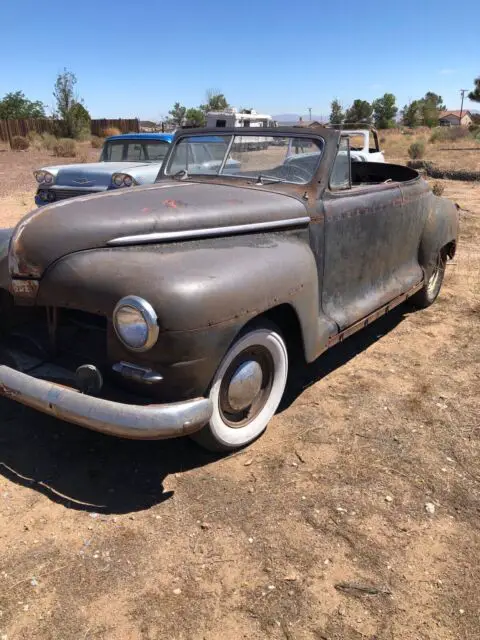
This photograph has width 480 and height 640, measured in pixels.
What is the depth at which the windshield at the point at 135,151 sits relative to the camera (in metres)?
9.00

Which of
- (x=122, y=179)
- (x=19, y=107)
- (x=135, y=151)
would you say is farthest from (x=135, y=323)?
(x=19, y=107)

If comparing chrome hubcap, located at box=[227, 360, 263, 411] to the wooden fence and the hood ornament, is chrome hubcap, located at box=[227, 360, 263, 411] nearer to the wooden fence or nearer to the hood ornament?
the hood ornament

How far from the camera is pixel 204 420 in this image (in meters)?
2.46

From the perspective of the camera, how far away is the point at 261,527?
8.10 ft

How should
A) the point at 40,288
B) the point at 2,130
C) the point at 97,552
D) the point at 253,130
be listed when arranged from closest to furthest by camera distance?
the point at 97,552 < the point at 40,288 < the point at 253,130 < the point at 2,130

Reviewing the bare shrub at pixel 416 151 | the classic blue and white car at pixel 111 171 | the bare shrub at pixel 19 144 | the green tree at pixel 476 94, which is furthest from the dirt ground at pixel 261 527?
the green tree at pixel 476 94

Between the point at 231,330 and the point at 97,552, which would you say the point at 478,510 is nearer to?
the point at 231,330

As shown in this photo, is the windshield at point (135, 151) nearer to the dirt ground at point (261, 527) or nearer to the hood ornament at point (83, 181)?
the hood ornament at point (83, 181)

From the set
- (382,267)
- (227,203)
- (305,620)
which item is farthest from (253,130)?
(305,620)

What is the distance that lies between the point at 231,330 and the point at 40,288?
0.96 meters

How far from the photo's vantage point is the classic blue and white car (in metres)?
7.62

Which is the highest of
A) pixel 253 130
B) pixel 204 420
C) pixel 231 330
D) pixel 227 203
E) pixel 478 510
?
pixel 253 130

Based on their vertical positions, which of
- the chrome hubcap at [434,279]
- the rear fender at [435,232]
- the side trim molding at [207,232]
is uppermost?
the side trim molding at [207,232]

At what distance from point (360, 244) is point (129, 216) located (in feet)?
5.62
